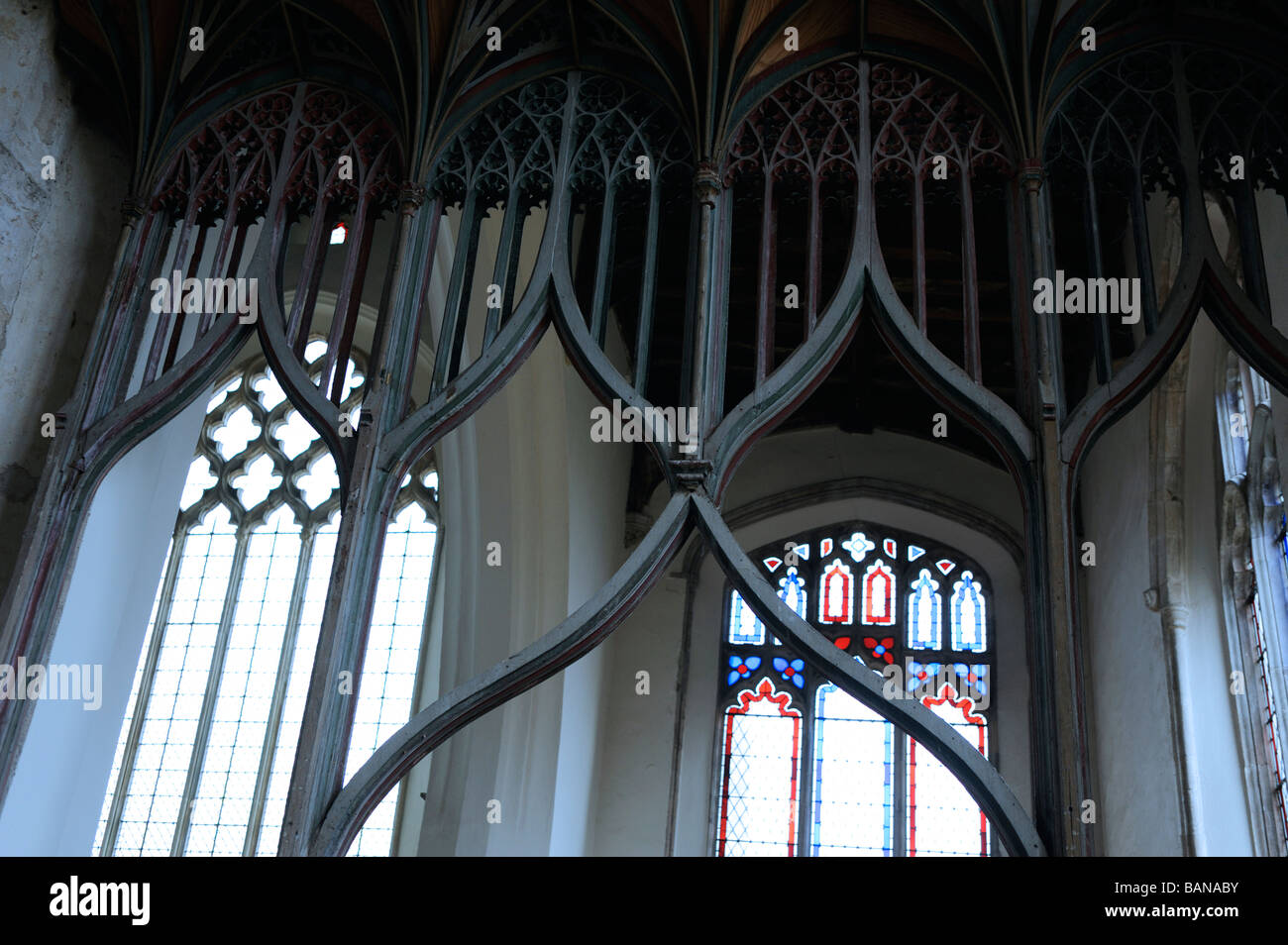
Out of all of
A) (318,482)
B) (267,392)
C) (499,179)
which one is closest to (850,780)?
(318,482)

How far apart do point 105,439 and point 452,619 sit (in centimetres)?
394

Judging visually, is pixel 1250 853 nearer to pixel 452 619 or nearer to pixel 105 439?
pixel 452 619

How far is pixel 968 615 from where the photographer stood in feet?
33.1

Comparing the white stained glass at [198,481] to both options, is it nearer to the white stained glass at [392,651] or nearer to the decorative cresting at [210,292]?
the white stained glass at [392,651]

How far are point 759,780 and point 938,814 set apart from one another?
1.13 metres

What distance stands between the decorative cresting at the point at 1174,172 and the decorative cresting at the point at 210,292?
233cm

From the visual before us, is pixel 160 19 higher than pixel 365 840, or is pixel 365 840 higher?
pixel 160 19

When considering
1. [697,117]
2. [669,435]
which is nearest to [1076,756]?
[669,435]

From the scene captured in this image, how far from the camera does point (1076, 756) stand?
4008 mm

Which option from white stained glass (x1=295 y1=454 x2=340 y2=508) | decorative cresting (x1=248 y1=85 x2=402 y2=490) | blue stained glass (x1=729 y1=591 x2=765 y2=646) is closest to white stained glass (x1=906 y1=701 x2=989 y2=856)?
blue stained glass (x1=729 y1=591 x2=765 y2=646)

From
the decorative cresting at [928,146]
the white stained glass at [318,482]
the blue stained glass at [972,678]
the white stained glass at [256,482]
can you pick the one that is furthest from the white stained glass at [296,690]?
the decorative cresting at [928,146]

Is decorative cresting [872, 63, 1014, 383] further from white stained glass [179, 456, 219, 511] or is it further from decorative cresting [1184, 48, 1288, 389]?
white stained glass [179, 456, 219, 511]

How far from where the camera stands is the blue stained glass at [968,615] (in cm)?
1002

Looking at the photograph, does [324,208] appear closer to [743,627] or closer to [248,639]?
[248,639]
